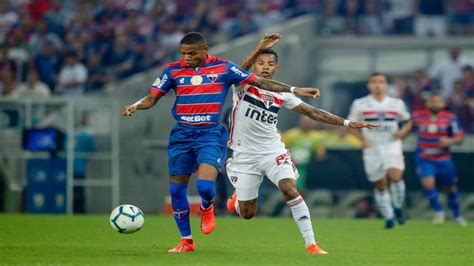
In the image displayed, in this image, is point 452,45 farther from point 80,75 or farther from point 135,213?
point 135,213

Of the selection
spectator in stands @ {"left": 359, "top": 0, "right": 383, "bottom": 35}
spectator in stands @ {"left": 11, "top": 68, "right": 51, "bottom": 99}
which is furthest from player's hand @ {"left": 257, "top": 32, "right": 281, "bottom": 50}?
spectator in stands @ {"left": 359, "top": 0, "right": 383, "bottom": 35}

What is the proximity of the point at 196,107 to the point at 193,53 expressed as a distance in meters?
0.59

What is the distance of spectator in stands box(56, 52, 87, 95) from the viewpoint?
86.7 ft

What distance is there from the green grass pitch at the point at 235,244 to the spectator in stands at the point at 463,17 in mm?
8801

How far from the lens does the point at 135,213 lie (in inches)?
489

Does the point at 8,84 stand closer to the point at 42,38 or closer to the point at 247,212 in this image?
the point at 42,38

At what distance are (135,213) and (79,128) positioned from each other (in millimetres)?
13113

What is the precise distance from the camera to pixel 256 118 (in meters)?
13.0

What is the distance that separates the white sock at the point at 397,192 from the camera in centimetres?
1930

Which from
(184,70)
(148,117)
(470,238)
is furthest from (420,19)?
(184,70)

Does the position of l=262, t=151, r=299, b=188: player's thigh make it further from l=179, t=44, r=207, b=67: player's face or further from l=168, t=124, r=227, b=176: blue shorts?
l=179, t=44, r=207, b=67: player's face

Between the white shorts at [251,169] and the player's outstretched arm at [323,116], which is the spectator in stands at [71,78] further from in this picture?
the player's outstretched arm at [323,116]

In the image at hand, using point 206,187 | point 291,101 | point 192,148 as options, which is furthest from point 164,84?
point 291,101

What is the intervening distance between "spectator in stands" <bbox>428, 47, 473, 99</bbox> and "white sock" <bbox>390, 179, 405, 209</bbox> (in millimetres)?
6399
